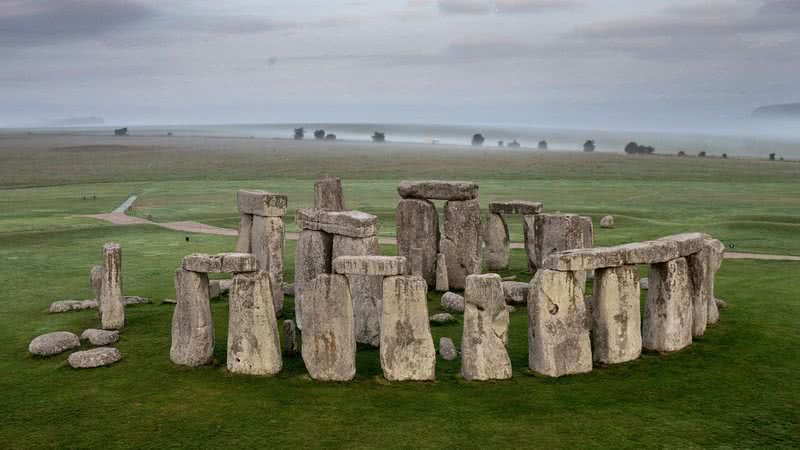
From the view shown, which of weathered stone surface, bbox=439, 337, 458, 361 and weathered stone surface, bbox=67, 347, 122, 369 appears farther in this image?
weathered stone surface, bbox=439, 337, 458, 361

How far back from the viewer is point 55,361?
17.0m

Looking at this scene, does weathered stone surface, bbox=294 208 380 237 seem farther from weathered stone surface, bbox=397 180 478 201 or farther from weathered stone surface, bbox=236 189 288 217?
weathered stone surface, bbox=397 180 478 201

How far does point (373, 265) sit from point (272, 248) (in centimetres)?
645

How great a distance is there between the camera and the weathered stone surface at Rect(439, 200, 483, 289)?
24234mm

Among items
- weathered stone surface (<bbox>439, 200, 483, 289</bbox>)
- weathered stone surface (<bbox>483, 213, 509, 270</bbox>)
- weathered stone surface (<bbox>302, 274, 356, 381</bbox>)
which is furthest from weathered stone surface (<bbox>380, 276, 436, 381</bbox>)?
weathered stone surface (<bbox>483, 213, 509, 270</bbox>)

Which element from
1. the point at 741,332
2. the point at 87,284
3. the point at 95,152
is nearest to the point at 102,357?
the point at 87,284

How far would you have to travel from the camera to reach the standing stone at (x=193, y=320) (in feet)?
53.5

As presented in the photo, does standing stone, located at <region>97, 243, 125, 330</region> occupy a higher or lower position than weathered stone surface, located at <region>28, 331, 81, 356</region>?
higher

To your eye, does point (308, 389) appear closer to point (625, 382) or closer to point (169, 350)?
point (169, 350)

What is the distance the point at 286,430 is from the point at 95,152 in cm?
12713

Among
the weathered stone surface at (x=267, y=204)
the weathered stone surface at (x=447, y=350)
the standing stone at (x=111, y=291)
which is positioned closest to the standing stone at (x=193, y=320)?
the standing stone at (x=111, y=291)

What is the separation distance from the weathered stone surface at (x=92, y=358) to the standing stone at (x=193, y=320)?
141 cm

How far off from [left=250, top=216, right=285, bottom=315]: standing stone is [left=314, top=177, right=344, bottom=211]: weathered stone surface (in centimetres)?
231

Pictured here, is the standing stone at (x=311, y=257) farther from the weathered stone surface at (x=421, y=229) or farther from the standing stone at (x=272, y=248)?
the weathered stone surface at (x=421, y=229)
